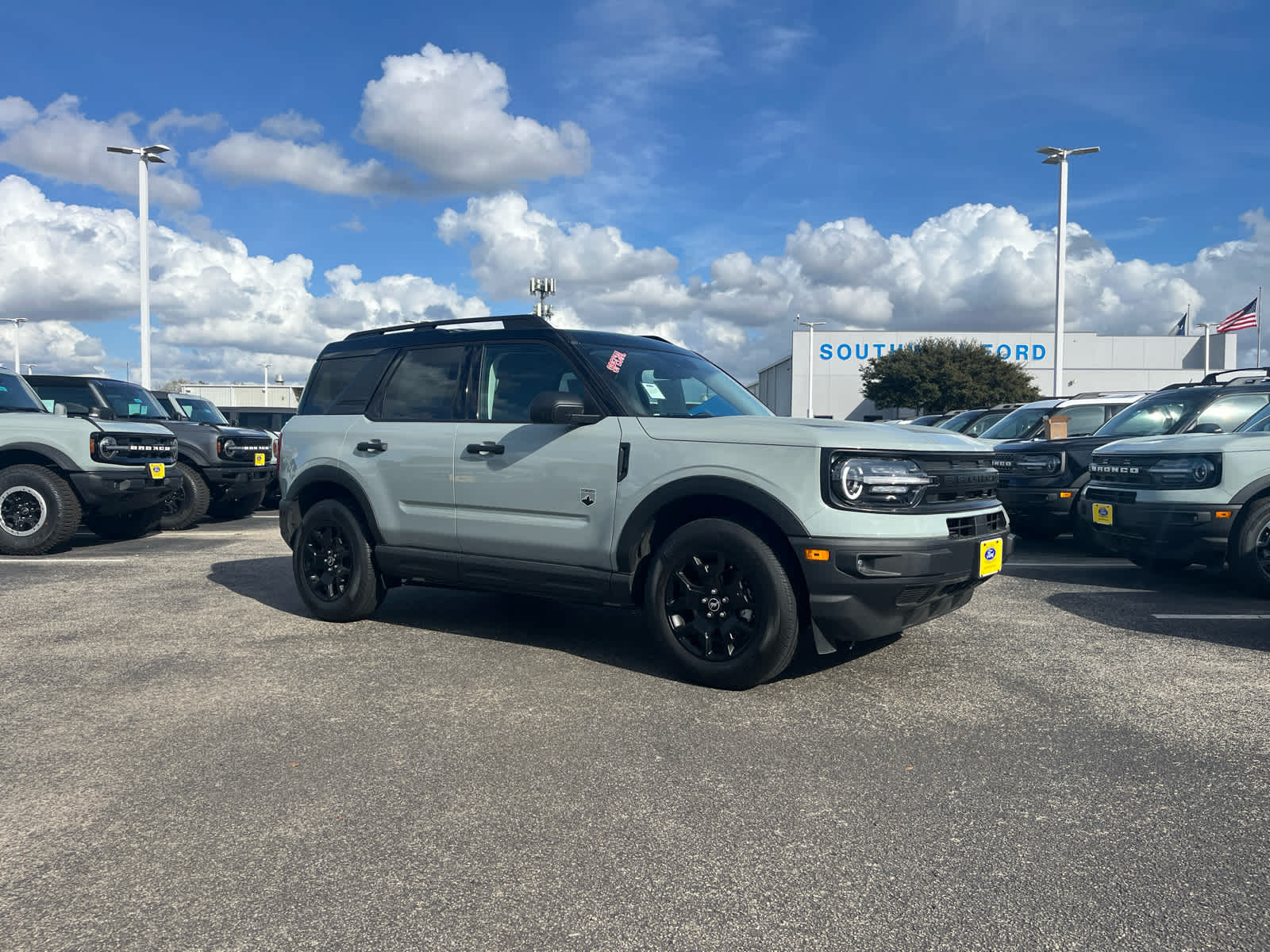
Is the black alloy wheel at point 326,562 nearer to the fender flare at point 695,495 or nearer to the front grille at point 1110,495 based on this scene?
the fender flare at point 695,495

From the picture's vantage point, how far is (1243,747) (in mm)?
3656

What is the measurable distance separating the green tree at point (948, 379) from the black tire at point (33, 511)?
169 feet

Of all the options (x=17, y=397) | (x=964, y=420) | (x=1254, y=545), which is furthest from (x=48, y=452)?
(x=964, y=420)

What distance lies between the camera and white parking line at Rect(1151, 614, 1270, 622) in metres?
6.09

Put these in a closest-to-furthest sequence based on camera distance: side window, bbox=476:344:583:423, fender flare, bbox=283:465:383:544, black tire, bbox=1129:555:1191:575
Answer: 1. side window, bbox=476:344:583:423
2. fender flare, bbox=283:465:383:544
3. black tire, bbox=1129:555:1191:575

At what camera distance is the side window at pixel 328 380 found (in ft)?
20.3

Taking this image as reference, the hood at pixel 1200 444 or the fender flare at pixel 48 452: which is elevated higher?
the hood at pixel 1200 444

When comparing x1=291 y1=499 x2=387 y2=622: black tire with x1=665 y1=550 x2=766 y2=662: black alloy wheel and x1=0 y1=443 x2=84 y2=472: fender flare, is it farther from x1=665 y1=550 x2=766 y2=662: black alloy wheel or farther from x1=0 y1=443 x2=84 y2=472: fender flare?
x1=0 y1=443 x2=84 y2=472: fender flare

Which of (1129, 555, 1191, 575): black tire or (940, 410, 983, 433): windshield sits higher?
(940, 410, 983, 433): windshield

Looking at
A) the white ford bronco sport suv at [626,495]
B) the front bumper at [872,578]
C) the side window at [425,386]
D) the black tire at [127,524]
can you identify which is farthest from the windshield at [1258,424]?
the black tire at [127,524]

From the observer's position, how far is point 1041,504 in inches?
382

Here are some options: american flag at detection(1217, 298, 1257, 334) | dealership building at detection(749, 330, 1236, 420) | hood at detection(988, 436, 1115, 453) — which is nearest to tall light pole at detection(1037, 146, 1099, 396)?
american flag at detection(1217, 298, 1257, 334)

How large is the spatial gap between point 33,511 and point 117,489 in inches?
30.1

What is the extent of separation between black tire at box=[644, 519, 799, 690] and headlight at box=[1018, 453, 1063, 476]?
651 centimetres
